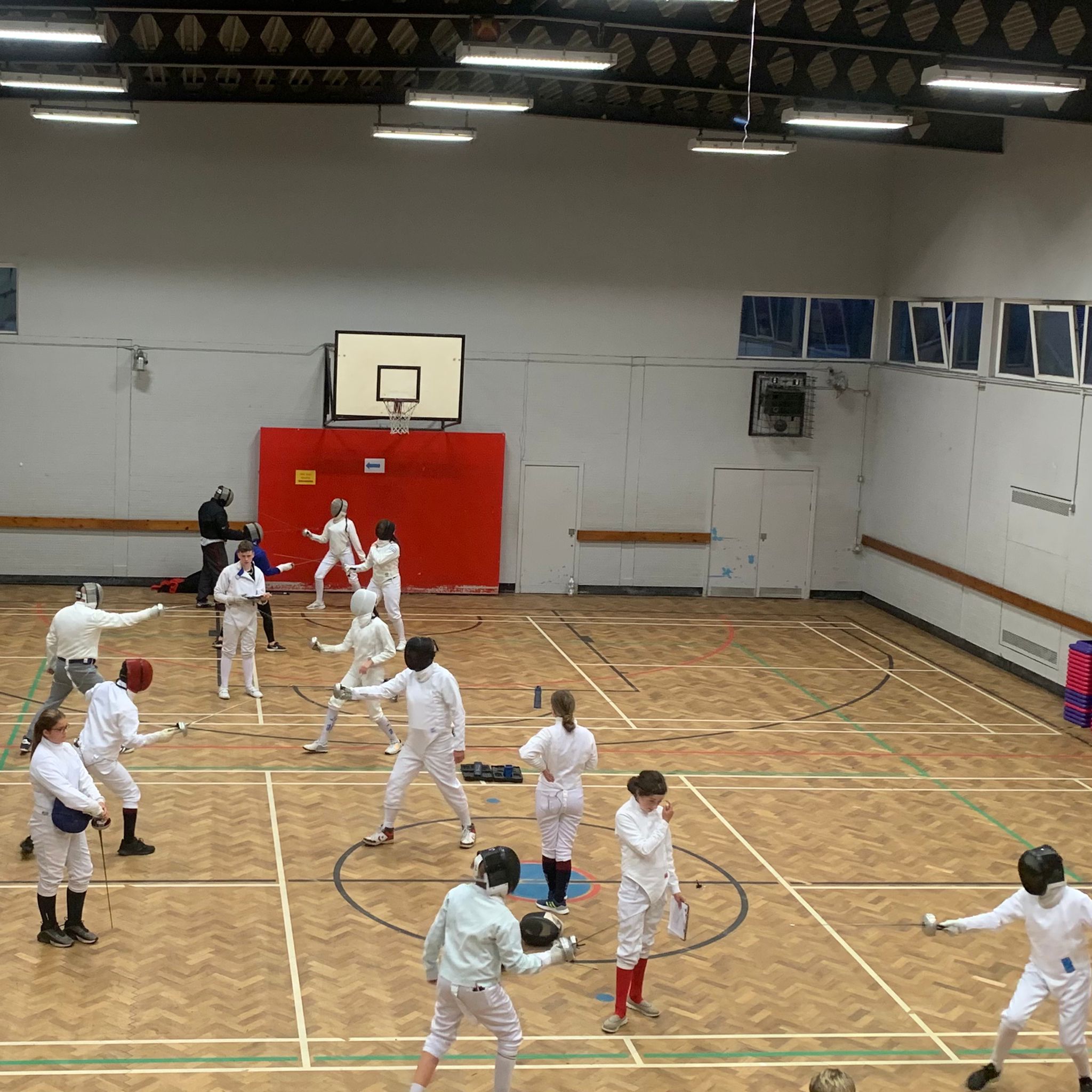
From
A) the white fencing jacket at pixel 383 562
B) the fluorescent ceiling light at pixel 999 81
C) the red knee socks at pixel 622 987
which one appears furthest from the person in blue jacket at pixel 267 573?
the fluorescent ceiling light at pixel 999 81

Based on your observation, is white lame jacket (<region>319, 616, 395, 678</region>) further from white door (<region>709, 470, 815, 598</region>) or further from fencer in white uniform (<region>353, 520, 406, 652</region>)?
white door (<region>709, 470, 815, 598</region>)

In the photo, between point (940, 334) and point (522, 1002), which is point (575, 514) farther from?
point (522, 1002)

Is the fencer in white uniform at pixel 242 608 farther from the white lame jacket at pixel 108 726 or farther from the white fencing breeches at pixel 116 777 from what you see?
the white lame jacket at pixel 108 726

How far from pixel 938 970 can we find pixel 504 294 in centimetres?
1556

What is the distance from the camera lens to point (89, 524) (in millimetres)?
22297

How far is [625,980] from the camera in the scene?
8609 millimetres

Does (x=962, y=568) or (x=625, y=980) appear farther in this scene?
(x=962, y=568)

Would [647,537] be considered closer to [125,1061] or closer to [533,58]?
[533,58]

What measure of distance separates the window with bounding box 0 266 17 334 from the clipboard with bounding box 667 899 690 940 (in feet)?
57.0

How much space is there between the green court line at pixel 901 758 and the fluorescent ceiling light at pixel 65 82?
11.8 metres

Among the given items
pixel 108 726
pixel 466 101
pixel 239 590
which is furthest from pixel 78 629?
pixel 466 101

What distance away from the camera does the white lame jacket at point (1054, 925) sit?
25.6 ft

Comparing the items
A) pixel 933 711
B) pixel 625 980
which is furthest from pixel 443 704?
pixel 933 711

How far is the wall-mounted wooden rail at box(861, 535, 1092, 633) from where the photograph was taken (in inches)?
707
